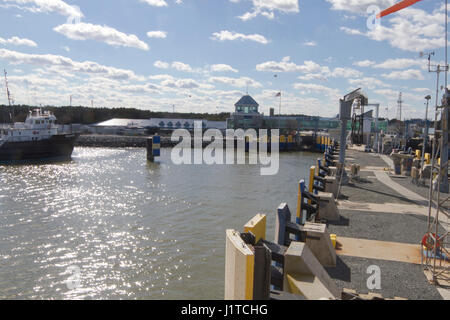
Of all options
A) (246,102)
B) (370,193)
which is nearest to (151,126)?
(246,102)

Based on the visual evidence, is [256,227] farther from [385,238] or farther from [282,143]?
[282,143]

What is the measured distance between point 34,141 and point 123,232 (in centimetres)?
3954

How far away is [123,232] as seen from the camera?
1623cm

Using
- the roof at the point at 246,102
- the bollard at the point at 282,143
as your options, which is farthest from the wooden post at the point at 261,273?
the roof at the point at 246,102

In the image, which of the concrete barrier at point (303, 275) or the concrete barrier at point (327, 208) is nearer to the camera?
the concrete barrier at point (303, 275)

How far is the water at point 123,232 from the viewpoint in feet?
37.1

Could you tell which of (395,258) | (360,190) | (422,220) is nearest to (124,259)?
(395,258)

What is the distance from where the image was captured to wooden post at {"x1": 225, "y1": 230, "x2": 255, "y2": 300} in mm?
5148

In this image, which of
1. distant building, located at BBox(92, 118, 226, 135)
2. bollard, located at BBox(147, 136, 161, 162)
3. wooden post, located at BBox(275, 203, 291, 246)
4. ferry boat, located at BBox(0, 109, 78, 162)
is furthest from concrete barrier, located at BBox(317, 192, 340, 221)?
distant building, located at BBox(92, 118, 226, 135)

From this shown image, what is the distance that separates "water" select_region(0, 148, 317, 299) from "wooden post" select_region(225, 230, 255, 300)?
5531 millimetres

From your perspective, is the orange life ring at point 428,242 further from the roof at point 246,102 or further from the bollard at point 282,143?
the roof at point 246,102

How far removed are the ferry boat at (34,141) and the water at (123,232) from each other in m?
17.6
